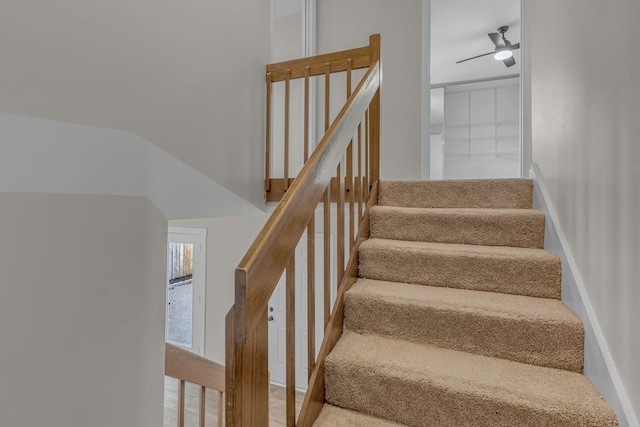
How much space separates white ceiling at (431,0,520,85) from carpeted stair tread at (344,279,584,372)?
3.46 m

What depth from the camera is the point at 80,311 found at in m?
1.50

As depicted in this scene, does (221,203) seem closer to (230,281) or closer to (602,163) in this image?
(602,163)

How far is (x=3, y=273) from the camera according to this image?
4.13 feet

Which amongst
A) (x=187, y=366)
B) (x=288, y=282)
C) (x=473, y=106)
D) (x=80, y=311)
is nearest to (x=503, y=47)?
(x=473, y=106)

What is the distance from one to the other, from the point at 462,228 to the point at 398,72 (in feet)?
6.71

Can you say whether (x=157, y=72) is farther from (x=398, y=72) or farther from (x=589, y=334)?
(x=398, y=72)

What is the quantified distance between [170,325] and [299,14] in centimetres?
450

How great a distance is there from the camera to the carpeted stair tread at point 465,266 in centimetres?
155

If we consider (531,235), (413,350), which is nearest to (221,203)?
(413,350)

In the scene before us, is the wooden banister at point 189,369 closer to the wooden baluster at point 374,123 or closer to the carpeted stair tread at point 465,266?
the carpeted stair tread at point 465,266

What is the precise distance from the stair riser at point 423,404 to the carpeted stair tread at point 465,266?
576 mm

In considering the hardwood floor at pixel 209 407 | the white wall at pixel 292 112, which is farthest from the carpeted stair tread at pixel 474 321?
the hardwood floor at pixel 209 407

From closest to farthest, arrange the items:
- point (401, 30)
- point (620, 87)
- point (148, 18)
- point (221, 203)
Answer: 1. point (620, 87)
2. point (148, 18)
3. point (221, 203)
4. point (401, 30)

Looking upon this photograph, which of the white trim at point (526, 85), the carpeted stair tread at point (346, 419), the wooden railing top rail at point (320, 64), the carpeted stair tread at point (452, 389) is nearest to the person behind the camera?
the carpeted stair tread at point (452, 389)
